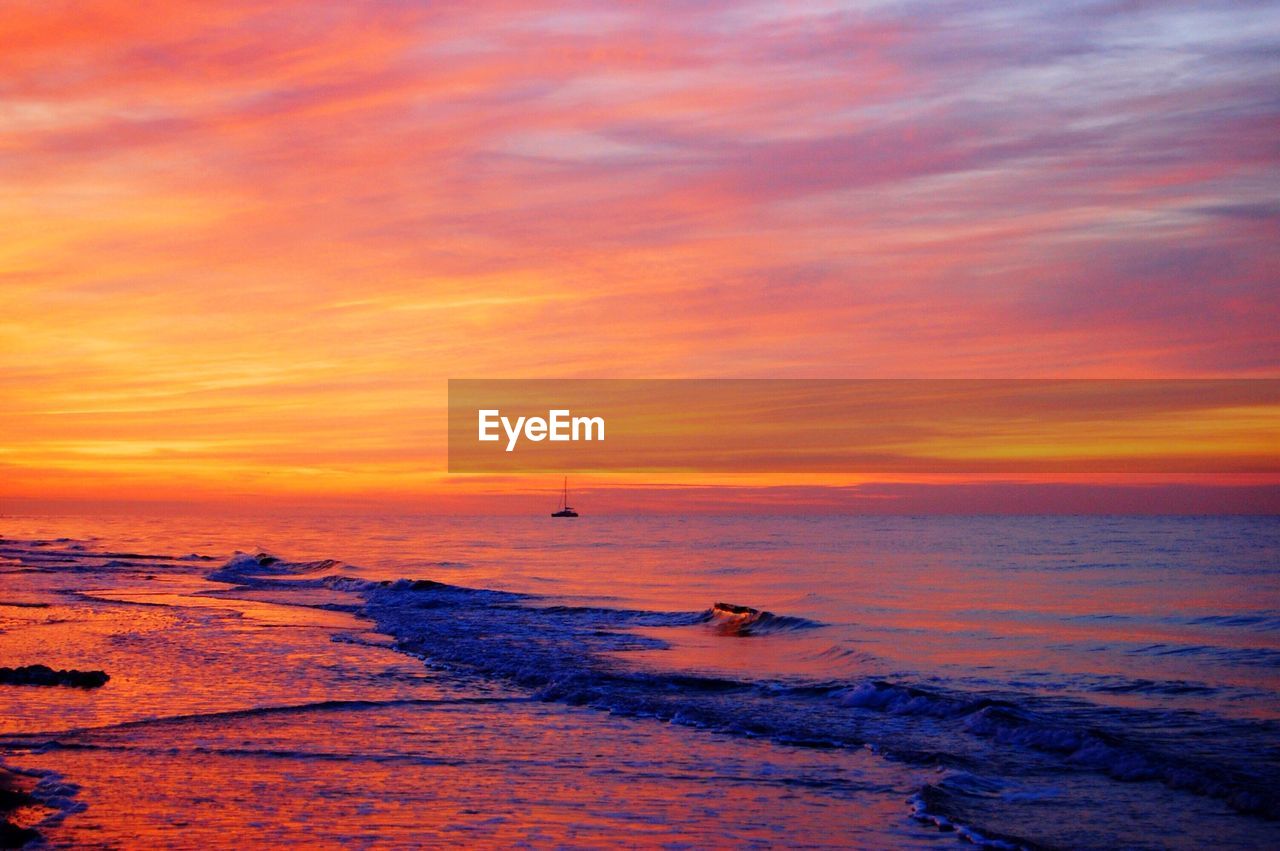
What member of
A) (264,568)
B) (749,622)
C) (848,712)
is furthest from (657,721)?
(264,568)

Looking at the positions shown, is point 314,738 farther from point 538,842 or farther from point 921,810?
point 921,810

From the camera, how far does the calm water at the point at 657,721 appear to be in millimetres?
10359

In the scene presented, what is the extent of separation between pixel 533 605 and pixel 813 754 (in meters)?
24.4

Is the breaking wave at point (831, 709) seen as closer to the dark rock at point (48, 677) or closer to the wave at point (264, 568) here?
the dark rock at point (48, 677)

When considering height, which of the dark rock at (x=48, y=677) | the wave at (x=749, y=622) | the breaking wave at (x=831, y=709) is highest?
the dark rock at (x=48, y=677)

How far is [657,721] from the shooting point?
1591 cm

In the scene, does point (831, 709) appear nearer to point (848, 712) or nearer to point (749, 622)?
point (848, 712)

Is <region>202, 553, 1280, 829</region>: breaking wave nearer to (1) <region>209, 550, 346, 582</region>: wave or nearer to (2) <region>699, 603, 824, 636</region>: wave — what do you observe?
(2) <region>699, 603, 824, 636</region>: wave

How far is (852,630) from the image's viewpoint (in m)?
28.2

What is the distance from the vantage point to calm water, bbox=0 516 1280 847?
10359 millimetres

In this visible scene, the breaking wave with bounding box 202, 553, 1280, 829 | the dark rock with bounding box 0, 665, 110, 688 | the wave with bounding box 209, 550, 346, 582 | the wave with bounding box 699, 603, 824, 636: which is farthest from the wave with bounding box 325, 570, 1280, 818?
the wave with bounding box 209, 550, 346, 582

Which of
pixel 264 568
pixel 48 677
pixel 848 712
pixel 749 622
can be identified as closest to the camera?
pixel 848 712

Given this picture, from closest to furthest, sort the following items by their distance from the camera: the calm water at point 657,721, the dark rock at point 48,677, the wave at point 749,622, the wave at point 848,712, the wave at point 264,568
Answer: the calm water at point 657,721, the wave at point 848,712, the dark rock at point 48,677, the wave at point 749,622, the wave at point 264,568

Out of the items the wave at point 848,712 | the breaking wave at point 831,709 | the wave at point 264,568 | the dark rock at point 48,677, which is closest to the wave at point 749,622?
the breaking wave at point 831,709
